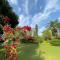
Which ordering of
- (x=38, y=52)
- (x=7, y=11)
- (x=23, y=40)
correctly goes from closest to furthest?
1. (x=23, y=40)
2. (x=38, y=52)
3. (x=7, y=11)

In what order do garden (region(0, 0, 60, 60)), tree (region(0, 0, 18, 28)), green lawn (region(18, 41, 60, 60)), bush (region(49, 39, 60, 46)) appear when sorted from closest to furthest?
garden (region(0, 0, 60, 60)) → green lawn (region(18, 41, 60, 60)) → tree (region(0, 0, 18, 28)) → bush (region(49, 39, 60, 46))

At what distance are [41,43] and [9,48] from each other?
228 inches

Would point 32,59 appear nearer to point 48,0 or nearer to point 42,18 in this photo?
point 42,18

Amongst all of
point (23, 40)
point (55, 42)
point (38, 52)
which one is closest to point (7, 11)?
point (38, 52)

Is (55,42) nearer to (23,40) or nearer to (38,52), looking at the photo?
(38,52)

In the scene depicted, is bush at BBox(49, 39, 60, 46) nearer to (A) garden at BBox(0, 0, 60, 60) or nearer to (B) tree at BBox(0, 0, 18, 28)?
(A) garden at BBox(0, 0, 60, 60)

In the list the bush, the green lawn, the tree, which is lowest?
the green lawn

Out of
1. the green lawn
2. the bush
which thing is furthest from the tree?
the bush

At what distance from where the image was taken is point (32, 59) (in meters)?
5.57

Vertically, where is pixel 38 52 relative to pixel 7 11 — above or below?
below

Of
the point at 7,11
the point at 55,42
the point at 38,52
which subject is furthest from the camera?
the point at 55,42

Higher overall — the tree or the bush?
the tree

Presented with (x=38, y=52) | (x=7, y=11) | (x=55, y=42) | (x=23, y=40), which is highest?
(x=7, y=11)

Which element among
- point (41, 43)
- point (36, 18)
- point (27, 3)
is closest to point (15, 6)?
point (27, 3)
